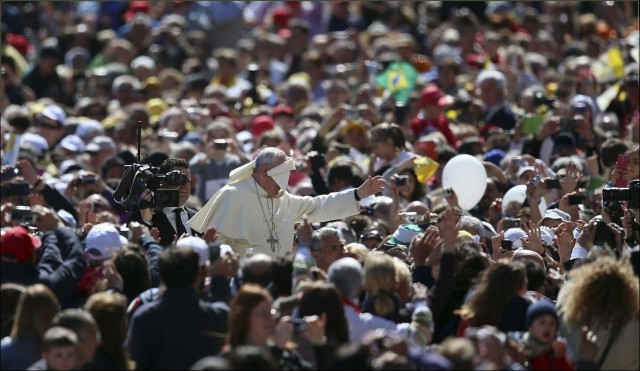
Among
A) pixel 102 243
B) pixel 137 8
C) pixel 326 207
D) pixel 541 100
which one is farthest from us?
pixel 137 8

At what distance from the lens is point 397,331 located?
918cm

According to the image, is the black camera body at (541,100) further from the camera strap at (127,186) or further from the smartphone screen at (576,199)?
the camera strap at (127,186)

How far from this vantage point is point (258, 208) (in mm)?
11797

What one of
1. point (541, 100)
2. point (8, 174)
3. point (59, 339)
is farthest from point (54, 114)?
point (59, 339)

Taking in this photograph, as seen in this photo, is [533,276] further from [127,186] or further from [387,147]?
[387,147]

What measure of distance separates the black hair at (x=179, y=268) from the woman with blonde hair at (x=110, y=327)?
0.98 ft

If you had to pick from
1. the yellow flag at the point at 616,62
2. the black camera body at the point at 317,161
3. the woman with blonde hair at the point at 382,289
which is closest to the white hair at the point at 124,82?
the yellow flag at the point at 616,62

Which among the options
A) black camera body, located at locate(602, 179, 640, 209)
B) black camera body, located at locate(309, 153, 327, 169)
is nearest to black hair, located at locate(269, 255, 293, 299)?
black camera body, located at locate(602, 179, 640, 209)

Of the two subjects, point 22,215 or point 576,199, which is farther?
point 576,199

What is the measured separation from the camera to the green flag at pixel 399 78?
18.6m

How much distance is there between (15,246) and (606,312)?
130 inches

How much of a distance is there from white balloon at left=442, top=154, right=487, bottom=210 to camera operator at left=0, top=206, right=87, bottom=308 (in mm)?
4318

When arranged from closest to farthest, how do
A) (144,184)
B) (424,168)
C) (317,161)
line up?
1. (144,184)
2. (317,161)
3. (424,168)

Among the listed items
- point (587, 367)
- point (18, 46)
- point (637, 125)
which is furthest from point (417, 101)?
point (587, 367)
